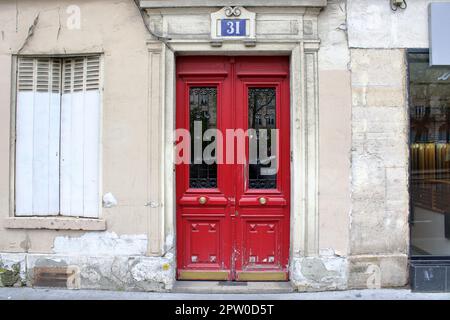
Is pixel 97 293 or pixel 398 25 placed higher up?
pixel 398 25

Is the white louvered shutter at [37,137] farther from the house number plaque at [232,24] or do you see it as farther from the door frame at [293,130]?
the house number plaque at [232,24]

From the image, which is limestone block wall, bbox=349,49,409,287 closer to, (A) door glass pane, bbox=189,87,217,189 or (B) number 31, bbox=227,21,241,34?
(B) number 31, bbox=227,21,241,34

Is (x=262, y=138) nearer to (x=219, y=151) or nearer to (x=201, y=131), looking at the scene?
(x=219, y=151)

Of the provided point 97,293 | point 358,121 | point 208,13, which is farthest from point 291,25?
point 97,293

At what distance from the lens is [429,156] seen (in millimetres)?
5629

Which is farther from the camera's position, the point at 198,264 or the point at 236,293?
the point at 198,264

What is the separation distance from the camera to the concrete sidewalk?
205 inches

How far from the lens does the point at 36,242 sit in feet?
18.4

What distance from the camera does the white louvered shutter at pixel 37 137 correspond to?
5.72 metres

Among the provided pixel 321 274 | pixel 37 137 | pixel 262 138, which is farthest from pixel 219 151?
pixel 37 137

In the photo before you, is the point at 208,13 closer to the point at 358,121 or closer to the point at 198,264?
the point at 358,121

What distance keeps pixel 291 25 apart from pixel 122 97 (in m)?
2.41

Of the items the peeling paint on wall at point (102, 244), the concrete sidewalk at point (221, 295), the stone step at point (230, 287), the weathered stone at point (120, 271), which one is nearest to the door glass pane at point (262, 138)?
the stone step at point (230, 287)

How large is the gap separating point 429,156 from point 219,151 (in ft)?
9.28
